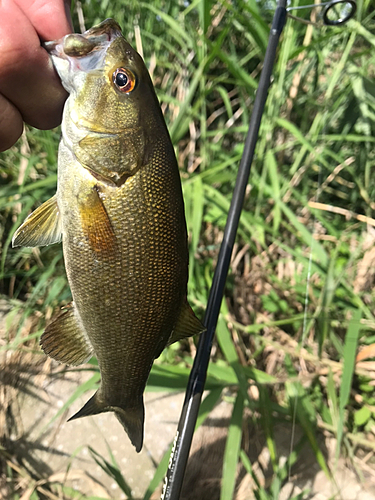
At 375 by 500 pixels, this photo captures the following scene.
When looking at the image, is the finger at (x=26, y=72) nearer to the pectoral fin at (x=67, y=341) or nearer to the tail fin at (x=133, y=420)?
the pectoral fin at (x=67, y=341)

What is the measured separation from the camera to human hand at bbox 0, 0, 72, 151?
79 centimetres

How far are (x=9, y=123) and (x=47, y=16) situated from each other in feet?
0.88

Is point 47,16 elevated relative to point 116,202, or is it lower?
elevated

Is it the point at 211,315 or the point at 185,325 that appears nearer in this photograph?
the point at 185,325

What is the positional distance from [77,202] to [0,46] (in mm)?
370

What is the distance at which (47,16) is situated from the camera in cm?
85

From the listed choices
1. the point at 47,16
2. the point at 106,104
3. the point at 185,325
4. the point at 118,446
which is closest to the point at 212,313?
the point at 185,325

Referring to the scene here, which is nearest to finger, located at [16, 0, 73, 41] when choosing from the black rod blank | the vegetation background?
the black rod blank

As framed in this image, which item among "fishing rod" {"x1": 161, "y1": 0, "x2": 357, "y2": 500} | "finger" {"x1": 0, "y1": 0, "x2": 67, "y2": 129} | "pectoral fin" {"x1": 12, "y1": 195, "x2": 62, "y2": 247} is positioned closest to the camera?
"finger" {"x1": 0, "y1": 0, "x2": 67, "y2": 129}

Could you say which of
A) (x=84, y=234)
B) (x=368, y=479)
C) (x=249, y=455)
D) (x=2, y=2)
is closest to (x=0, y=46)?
(x=2, y=2)

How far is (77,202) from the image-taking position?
0.84m

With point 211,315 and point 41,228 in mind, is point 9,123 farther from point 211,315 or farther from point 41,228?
point 211,315

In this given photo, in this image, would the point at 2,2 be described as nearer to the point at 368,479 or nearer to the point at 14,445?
the point at 14,445

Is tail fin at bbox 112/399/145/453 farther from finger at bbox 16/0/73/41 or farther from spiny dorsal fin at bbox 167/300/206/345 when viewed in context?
finger at bbox 16/0/73/41
